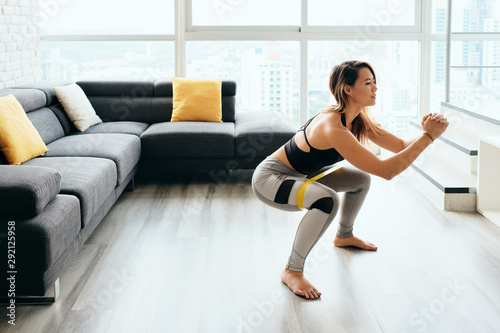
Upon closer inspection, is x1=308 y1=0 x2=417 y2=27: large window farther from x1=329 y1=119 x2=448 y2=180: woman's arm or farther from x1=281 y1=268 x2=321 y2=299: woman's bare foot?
x1=281 y1=268 x2=321 y2=299: woman's bare foot

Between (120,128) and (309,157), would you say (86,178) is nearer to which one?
(309,157)

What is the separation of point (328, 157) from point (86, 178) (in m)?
1.29

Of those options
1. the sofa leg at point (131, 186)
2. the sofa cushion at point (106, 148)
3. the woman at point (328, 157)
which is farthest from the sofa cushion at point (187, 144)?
the woman at point (328, 157)

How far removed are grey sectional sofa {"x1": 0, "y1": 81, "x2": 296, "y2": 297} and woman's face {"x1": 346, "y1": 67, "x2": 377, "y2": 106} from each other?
1389mm

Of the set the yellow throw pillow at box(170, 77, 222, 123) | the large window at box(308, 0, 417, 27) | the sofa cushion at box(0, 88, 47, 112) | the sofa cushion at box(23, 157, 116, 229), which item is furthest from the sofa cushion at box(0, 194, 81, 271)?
the large window at box(308, 0, 417, 27)

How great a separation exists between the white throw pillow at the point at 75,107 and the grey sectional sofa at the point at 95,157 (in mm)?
50

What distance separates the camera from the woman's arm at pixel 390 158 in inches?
104

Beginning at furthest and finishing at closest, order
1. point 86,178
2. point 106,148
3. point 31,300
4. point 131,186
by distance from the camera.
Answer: point 131,186
point 106,148
point 86,178
point 31,300

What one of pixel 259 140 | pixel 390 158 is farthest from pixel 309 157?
pixel 259 140

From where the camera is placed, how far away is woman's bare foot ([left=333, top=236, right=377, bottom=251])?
3330mm

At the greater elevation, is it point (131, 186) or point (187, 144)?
point (187, 144)

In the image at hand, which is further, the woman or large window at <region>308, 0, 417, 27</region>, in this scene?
large window at <region>308, 0, 417, 27</region>

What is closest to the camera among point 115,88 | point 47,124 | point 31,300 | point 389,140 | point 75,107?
point 31,300

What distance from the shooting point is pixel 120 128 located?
16.3 feet
